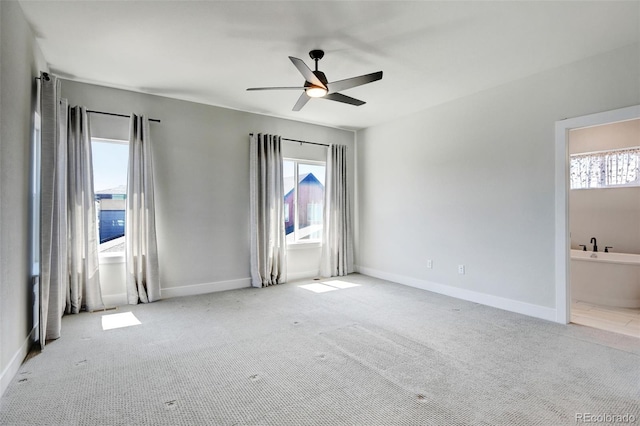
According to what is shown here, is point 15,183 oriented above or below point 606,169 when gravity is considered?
below

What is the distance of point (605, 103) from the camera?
3.33 meters

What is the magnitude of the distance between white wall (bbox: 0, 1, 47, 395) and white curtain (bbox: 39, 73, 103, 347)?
0.12 metres

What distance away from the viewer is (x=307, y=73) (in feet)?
9.37

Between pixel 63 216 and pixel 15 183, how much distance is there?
944 millimetres

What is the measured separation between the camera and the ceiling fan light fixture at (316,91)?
3160mm

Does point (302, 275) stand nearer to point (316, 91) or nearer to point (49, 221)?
point (316, 91)

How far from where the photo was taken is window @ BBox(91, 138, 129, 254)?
428 cm

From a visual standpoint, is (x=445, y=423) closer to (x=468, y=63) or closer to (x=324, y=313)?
(x=324, y=313)

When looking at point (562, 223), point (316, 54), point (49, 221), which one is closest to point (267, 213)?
point (316, 54)

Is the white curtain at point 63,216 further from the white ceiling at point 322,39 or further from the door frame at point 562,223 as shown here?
the door frame at point 562,223

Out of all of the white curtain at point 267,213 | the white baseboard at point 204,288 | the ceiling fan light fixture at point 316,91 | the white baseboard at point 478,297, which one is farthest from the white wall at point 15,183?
the white baseboard at point 478,297

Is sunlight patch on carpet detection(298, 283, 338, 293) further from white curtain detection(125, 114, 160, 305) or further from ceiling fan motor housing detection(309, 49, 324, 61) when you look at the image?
ceiling fan motor housing detection(309, 49, 324, 61)

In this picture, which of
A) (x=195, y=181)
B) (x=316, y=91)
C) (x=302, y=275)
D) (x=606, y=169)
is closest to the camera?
(x=316, y=91)

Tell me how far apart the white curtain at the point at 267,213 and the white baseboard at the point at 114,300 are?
5.82 feet
